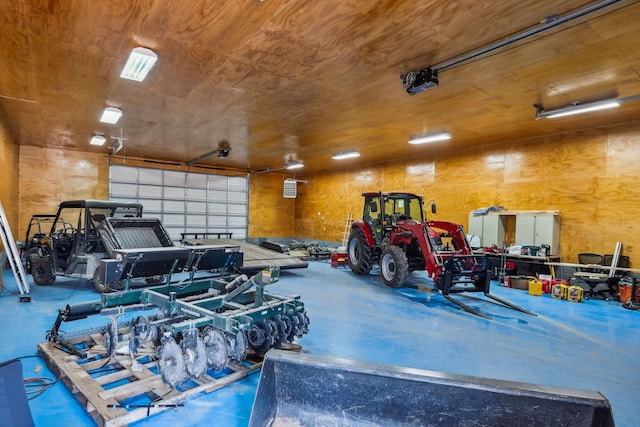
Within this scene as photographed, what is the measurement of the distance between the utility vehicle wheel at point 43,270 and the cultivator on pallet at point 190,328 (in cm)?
434

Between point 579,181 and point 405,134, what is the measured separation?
165 inches

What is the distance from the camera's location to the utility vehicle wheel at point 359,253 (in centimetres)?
906

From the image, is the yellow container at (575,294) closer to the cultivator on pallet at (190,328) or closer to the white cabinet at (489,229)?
the white cabinet at (489,229)

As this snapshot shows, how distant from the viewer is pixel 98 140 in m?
9.80

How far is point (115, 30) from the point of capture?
12.6 feet

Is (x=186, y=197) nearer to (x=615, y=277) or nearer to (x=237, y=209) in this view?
(x=237, y=209)

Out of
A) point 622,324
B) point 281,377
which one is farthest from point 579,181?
point 281,377

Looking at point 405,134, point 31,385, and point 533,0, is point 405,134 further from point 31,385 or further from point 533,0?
point 31,385

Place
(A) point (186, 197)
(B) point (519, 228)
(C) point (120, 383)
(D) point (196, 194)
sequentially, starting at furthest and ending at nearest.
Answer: (D) point (196, 194) < (A) point (186, 197) < (B) point (519, 228) < (C) point (120, 383)

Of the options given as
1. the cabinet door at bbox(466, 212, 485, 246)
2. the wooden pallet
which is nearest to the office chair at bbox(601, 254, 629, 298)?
the cabinet door at bbox(466, 212, 485, 246)

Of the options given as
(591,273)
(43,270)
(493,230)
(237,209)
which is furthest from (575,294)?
(237,209)

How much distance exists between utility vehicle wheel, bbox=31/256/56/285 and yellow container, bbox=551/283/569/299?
10485 millimetres

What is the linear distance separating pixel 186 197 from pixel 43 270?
24.4ft

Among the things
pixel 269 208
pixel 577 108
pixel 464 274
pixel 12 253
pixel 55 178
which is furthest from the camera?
pixel 269 208
